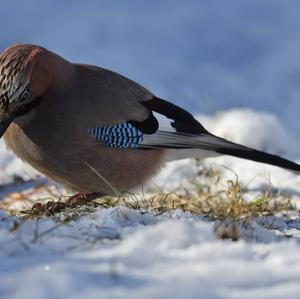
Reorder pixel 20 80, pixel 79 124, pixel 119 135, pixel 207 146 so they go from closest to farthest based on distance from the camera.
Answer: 1. pixel 20 80
2. pixel 79 124
3. pixel 119 135
4. pixel 207 146

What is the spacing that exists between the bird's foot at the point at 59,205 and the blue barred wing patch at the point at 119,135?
1.19 ft

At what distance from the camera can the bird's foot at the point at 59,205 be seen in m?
3.53

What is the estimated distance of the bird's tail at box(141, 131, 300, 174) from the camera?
15.2 feet

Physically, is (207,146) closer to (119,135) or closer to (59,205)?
(119,135)

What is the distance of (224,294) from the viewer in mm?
2035

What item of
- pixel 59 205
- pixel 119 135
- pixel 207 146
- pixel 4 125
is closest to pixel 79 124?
pixel 119 135

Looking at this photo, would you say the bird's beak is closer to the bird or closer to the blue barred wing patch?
the bird

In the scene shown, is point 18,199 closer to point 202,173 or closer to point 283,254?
point 202,173

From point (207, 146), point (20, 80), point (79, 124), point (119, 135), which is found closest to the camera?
point (20, 80)

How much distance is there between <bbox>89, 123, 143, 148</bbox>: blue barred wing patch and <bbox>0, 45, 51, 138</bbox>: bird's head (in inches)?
15.2

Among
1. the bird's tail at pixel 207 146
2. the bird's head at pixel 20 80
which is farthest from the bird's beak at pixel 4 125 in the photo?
the bird's tail at pixel 207 146

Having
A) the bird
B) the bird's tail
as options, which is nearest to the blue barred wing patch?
the bird

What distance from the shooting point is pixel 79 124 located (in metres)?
4.14

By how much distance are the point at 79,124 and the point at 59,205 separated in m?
0.55
